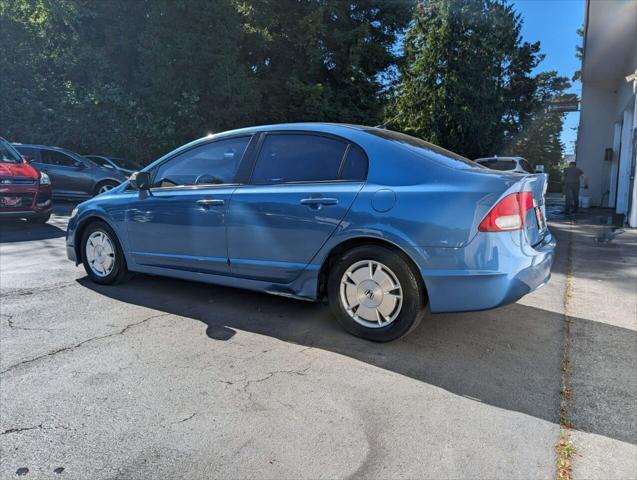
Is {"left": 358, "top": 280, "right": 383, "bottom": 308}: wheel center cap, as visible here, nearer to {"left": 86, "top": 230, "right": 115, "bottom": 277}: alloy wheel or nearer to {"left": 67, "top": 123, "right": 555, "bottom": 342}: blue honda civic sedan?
{"left": 67, "top": 123, "right": 555, "bottom": 342}: blue honda civic sedan

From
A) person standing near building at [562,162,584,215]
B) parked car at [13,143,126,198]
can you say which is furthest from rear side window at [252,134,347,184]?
person standing near building at [562,162,584,215]

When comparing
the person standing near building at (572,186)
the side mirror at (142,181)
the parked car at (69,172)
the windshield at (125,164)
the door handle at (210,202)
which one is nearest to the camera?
the door handle at (210,202)

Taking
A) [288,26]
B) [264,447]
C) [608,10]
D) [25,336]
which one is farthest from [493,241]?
[288,26]

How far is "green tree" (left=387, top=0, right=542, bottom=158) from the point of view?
747 inches

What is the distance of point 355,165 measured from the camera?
3760 millimetres

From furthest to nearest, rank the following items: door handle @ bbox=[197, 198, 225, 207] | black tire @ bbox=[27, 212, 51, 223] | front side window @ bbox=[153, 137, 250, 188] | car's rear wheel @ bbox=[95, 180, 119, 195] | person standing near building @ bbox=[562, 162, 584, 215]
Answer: person standing near building @ bbox=[562, 162, 584, 215]
car's rear wheel @ bbox=[95, 180, 119, 195]
black tire @ bbox=[27, 212, 51, 223]
front side window @ bbox=[153, 137, 250, 188]
door handle @ bbox=[197, 198, 225, 207]

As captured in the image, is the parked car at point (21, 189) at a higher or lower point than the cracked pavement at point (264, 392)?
higher

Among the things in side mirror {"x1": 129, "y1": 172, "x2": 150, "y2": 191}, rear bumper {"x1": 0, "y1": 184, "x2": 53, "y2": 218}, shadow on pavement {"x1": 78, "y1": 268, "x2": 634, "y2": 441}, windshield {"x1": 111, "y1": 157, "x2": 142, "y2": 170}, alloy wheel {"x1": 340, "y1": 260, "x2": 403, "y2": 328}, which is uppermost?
windshield {"x1": 111, "y1": 157, "x2": 142, "y2": 170}

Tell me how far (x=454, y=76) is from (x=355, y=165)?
1701 centimetres

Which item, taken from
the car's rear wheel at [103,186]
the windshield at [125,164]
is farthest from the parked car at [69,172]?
the windshield at [125,164]

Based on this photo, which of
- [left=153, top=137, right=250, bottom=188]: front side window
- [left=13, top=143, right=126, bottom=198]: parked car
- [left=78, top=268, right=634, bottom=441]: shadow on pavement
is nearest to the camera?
[left=78, top=268, right=634, bottom=441]: shadow on pavement

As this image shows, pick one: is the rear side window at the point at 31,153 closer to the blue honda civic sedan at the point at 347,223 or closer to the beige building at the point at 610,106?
the blue honda civic sedan at the point at 347,223

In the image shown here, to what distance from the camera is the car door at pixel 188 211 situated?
4.31 meters

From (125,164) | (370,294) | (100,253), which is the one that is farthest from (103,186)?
(370,294)
